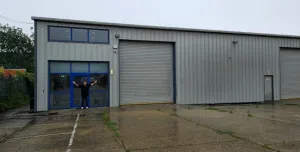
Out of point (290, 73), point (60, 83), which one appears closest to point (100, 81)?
point (60, 83)

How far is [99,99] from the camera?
1441cm

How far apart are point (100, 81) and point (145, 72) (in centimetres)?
310

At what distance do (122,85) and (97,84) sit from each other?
1656 mm

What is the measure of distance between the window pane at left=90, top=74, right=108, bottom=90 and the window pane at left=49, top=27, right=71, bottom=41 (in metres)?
2.75

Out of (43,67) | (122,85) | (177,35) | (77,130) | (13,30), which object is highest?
(13,30)

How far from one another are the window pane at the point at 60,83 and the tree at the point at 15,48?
150ft

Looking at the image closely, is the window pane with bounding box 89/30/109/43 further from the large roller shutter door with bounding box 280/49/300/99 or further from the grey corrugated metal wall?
the large roller shutter door with bounding box 280/49/300/99

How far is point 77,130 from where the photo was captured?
7758 mm

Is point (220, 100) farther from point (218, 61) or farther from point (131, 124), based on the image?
point (131, 124)

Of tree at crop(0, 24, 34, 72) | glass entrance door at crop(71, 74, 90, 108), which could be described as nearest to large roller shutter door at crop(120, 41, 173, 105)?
glass entrance door at crop(71, 74, 90, 108)

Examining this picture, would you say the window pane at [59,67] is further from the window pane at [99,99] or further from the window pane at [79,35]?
the window pane at [99,99]

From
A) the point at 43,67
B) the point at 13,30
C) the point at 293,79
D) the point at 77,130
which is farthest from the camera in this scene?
the point at 13,30

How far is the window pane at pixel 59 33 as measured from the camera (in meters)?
13.4

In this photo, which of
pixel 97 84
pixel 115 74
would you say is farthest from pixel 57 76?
pixel 115 74
